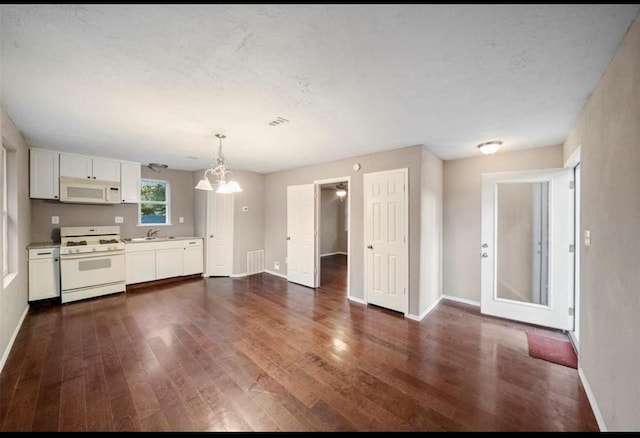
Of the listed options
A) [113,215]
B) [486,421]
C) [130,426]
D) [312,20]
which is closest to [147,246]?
[113,215]

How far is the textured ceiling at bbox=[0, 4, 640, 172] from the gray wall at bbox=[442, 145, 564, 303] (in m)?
0.86

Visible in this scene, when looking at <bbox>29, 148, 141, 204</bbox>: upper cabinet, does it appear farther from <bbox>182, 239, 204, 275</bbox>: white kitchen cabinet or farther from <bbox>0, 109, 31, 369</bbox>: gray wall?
<bbox>182, 239, 204, 275</bbox>: white kitchen cabinet

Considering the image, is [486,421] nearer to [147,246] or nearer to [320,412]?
[320,412]

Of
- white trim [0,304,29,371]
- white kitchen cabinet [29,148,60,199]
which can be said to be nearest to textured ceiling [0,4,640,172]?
white kitchen cabinet [29,148,60,199]

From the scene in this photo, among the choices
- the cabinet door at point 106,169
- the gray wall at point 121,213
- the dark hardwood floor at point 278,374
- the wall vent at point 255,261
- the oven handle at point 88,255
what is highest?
the cabinet door at point 106,169

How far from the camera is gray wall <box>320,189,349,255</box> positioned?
29.0 ft

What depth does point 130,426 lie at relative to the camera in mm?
1640

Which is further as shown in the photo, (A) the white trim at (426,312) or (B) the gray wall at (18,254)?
(A) the white trim at (426,312)

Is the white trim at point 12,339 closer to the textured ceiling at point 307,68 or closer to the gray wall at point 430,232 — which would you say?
the textured ceiling at point 307,68

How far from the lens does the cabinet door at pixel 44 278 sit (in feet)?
11.7

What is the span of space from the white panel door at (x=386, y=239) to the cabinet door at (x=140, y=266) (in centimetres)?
418

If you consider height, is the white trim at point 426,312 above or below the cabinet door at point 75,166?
below

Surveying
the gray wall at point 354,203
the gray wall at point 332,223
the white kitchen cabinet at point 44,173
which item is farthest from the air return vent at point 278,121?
the gray wall at point 332,223

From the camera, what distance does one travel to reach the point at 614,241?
1.56 meters
